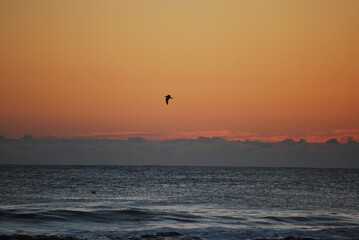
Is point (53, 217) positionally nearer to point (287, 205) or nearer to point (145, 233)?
point (145, 233)

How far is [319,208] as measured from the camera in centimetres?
4247

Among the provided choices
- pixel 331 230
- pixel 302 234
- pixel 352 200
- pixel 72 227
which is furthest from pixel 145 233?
pixel 352 200

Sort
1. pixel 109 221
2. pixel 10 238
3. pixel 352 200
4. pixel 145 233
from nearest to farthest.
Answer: pixel 10 238 < pixel 145 233 < pixel 109 221 < pixel 352 200

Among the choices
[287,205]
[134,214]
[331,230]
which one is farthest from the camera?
[287,205]

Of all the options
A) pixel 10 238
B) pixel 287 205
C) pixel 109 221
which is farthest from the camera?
pixel 287 205

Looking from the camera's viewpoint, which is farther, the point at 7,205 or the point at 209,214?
the point at 7,205

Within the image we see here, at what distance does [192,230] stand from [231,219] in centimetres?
592

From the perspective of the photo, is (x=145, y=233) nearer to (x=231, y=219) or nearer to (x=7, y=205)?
(x=231, y=219)

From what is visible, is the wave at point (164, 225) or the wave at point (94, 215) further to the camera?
the wave at point (94, 215)

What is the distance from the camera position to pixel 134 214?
3525cm

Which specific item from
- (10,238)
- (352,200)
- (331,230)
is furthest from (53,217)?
(352,200)

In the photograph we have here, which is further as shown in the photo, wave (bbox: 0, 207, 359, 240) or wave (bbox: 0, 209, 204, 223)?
wave (bbox: 0, 209, 204, 223)

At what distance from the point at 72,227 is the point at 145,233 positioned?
18.1ft

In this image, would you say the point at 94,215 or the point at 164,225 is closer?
the point at 164,225
